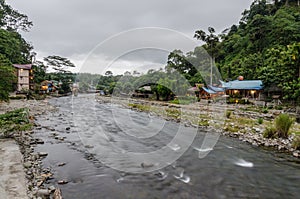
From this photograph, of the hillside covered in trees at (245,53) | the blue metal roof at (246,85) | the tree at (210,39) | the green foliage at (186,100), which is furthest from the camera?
the tree at (210,39)

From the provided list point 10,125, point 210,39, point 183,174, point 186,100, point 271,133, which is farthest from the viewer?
point 210,39

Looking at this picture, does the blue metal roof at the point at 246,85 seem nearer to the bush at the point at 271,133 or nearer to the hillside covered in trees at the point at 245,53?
the hillside covered in trees at the point at 245,53

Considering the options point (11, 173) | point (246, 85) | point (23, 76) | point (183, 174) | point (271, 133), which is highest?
point (23, 76)

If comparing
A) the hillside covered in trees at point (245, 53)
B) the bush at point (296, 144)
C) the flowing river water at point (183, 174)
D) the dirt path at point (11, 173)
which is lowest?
the flowing river water at point (183, 174)

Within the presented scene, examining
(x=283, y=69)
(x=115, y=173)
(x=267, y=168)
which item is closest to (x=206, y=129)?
(x=267, y=168)

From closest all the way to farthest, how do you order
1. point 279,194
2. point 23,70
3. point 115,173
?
point 279,194 → point 115,173 → point 23,70

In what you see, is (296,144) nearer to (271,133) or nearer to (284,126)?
(284,126)

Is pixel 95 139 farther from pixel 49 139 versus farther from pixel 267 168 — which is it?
pixel 267 168

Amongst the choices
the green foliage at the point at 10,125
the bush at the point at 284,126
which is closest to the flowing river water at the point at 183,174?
the green foliage at the point at 10,125

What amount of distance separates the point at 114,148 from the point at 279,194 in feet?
20.5

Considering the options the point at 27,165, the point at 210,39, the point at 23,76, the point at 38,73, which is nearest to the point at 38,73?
the point at 38,73

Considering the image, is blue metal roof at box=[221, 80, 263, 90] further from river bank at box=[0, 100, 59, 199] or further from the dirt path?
the dirt path

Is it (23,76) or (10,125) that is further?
(23,76)

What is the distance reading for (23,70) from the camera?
116 ft
